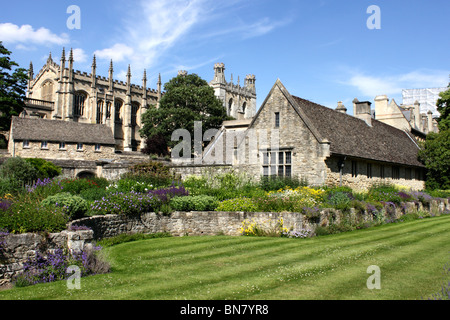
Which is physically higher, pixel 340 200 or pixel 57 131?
pixel 57 131

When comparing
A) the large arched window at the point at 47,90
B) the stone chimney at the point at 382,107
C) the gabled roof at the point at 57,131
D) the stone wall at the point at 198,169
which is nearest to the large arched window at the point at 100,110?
the large arched window at the point at 47,90

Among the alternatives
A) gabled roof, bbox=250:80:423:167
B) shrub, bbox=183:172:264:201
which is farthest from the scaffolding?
shrub, bbox=183:172:264:201

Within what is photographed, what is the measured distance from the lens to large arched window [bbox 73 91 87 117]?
71875mm

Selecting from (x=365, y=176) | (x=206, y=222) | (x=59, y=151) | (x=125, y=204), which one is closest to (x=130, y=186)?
(x=125, y=204)

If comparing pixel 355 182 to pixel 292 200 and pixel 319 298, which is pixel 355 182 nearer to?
pixel 292 200

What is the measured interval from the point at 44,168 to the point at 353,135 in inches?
810

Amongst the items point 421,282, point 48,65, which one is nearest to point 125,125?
point 48,65

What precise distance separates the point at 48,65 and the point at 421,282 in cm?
7752

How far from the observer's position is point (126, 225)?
13922 millimetres

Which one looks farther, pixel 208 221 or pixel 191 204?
pixel 191 204

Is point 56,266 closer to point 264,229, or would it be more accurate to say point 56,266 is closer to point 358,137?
point 264,229

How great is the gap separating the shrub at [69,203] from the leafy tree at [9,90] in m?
34.9

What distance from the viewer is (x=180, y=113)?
50.8 metres

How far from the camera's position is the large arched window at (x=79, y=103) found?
71875 mm
